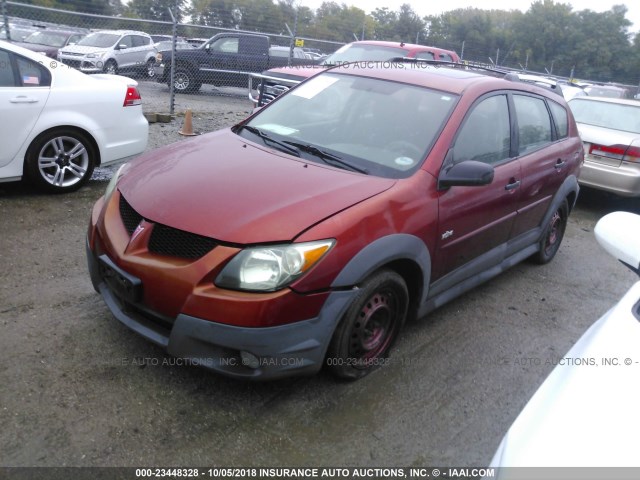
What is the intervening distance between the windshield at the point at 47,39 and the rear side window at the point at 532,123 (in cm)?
1679

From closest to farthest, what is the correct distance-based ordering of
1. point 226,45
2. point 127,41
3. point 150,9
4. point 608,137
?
point 608,137, point 226,45, point 127,41, point 150,9

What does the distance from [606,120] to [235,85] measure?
1089 centimetres

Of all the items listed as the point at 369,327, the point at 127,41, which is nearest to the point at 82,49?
the point at 127,41

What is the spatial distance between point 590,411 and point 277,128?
2.90m

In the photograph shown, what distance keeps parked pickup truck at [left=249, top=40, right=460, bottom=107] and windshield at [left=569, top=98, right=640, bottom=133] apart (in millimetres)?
3368

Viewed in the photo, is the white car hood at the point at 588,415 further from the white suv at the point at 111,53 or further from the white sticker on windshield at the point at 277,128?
the white suv at the point at 111,53

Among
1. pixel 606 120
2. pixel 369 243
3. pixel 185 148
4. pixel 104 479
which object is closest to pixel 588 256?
pixel 606 120

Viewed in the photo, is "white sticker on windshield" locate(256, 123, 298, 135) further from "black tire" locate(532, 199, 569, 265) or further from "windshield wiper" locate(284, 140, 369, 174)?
"black tire" locate(532, 199, 569, 265)

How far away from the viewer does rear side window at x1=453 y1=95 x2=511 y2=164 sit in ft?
12.2

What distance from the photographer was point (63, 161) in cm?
565

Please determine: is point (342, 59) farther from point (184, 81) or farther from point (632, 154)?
point (184, 81)

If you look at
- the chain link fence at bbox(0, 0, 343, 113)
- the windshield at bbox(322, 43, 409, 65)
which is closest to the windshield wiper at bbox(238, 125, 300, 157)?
the windshield at bbox(322, 43, 409, 65)

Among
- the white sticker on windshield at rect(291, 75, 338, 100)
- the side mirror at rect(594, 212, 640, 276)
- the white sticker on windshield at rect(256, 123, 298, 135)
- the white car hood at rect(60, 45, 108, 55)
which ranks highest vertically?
the white car hood at rect(60, 45, 108, 55)

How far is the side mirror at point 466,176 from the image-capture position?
3342mm
